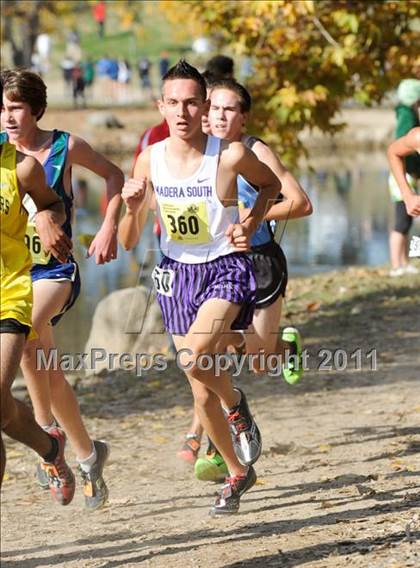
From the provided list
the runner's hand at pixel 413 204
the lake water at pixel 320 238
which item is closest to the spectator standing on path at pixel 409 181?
the lake water at pixel 320 238

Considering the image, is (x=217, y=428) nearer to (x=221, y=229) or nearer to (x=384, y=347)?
(x=221, y=229)

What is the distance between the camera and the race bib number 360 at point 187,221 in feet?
20.8

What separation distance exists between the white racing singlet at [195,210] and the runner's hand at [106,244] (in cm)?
25

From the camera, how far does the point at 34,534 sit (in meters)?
6.99

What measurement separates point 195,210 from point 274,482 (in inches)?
71.6

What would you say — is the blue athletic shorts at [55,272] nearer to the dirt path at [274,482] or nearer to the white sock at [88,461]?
the white sock at [88,461]

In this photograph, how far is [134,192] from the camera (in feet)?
20.6

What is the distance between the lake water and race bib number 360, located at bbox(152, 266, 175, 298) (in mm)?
8528

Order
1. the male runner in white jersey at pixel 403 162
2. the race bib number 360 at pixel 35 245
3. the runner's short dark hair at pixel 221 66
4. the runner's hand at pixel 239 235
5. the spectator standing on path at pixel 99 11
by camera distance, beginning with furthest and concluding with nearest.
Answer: the spectator standing on path at pixel 99 11 → the runner's short dark hair at pixel 221 66 → the male runner in white jersey at pixel 403 162 → the race bib number 360 at pixel 35 245 → the runner's hand at pixel 239 235

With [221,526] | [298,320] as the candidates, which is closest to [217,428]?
[221,526]

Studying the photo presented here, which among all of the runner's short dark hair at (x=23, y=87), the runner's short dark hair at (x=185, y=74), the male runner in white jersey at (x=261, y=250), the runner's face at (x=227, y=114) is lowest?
the male runner in white jersey at (x=261, y=250)

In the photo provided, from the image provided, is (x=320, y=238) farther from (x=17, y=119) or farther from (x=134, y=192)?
(x=134, y=192)

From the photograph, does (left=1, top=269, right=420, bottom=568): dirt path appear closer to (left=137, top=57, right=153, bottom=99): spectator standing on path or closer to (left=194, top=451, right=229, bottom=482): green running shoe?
(left=194, top=451, right=229, bottom=482): green running shoe

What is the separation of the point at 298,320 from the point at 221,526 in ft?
22.2
